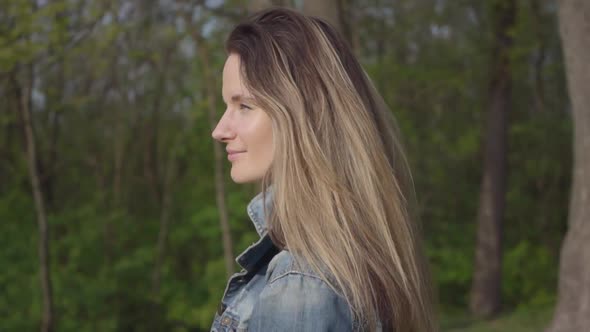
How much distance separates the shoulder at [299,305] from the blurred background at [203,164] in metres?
11.5

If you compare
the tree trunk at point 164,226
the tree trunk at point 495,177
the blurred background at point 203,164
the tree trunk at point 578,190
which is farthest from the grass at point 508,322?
the tree trunk at point 164,226

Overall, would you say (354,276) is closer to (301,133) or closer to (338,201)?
(338,201)

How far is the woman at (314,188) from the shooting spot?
1585 millimetres

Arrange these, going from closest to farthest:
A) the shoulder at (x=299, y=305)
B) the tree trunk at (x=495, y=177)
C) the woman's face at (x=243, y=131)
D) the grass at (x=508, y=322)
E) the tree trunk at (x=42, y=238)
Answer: the shoulder at (x=299, y=305) < the woman's face at (x=243, y=131) < the grass at (x=508, y=322) < the tree trunk at (x=42, y=238) < the tree trunk at (x=495, y=177)

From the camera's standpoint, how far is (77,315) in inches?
674

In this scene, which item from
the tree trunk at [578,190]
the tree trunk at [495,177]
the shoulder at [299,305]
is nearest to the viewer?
the shoulder at [299,305]

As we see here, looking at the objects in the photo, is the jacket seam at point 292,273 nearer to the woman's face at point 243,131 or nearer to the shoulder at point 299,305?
the shoulder at point 299,305

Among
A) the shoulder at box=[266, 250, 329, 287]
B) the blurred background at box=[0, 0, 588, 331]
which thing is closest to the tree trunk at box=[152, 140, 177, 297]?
the blurred background at box=[0, 0, 588, 331]

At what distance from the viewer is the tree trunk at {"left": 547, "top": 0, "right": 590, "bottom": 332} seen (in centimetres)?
737

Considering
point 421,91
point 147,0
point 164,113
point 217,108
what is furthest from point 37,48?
point 164,113

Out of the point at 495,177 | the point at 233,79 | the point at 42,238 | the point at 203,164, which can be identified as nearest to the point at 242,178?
the point at 233,79

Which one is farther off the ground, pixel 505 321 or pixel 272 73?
pixel 272 73

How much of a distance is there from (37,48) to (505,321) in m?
9.85

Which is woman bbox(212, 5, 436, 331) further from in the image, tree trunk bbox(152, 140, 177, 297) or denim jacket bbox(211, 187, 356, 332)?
tree trunk bbox(152, 140, 177, 297)
